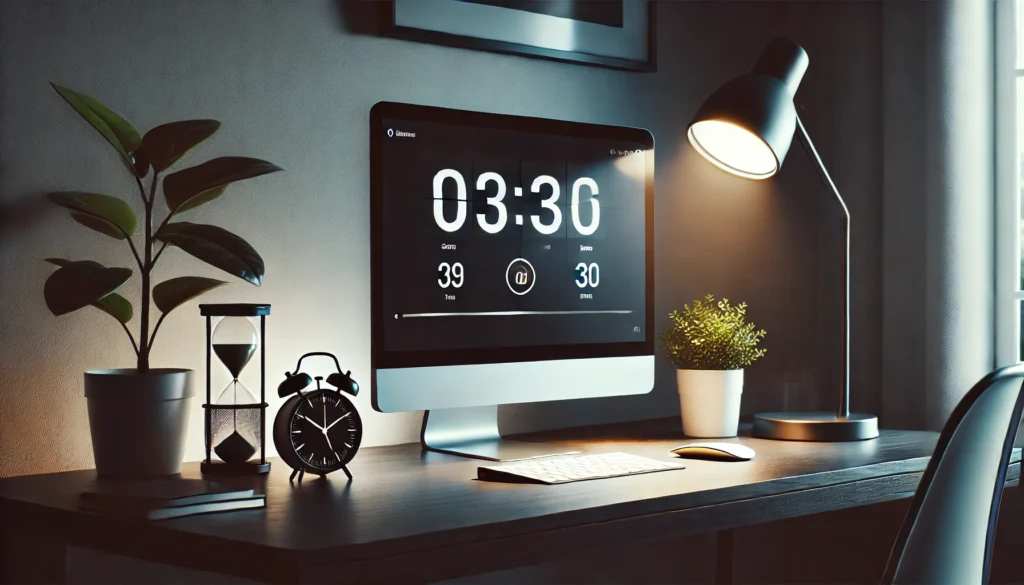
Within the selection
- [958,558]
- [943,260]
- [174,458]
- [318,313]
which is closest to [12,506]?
[174,458]

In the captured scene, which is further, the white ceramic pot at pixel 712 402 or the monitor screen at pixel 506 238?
the white ceramic pot at pixel 712 402

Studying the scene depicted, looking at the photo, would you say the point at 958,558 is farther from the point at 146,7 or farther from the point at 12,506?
the point at 146,7

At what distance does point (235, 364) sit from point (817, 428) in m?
1.02

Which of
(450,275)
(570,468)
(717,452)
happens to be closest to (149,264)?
(450,275)

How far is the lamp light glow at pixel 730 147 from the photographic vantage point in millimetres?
2227

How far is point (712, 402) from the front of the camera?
208 cm

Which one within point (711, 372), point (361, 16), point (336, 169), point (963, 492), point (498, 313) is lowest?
point (963, 492)

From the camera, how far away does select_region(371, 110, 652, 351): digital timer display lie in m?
1.80

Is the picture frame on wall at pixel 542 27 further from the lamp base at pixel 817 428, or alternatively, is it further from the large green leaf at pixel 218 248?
the lamp base at pixel 817 428

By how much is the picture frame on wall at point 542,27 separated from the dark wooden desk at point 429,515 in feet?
2.57

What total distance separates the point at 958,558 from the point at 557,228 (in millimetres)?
843

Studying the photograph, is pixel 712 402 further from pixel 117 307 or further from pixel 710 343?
pixel 117 307

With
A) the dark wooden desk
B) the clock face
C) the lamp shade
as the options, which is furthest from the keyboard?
the lamp shade

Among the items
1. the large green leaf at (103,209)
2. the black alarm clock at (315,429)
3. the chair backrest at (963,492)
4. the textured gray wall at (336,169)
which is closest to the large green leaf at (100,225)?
the large green leaf at (103,209)
